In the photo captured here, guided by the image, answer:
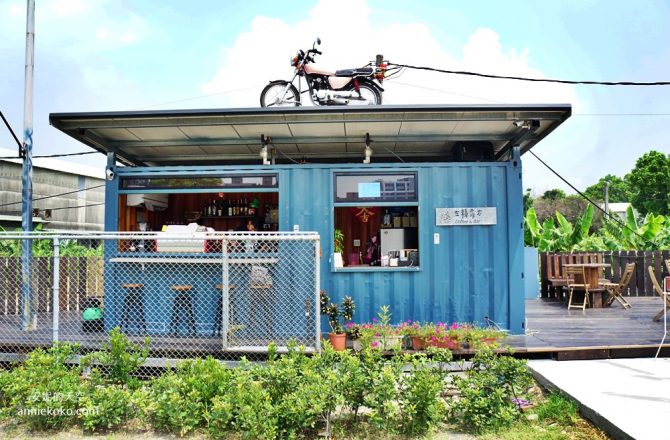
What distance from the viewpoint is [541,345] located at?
6914 mm

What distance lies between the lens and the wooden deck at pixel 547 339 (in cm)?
671

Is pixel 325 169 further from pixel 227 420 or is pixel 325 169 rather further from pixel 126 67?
pixel 126 67

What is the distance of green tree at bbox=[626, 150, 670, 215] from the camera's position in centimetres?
4022

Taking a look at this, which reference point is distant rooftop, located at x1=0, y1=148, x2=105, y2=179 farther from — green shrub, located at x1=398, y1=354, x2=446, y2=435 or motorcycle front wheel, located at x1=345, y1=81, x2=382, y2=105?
green shrub, located at x1=398, y1=354, x2=446, y2=435

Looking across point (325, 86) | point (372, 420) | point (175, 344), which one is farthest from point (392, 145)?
point (372, 420)

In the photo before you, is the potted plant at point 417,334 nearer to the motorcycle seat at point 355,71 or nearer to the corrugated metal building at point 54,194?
the motorcycle seat at point 355,71

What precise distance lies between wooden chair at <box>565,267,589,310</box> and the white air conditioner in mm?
8640

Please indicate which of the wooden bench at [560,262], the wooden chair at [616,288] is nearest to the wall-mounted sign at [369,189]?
the wooden chair at [616,288]

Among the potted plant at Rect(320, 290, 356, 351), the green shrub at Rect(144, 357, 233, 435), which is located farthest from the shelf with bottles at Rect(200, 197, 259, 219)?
the green shrub at Rect(144, 357, 233, 435)

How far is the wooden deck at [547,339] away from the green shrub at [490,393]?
167cm

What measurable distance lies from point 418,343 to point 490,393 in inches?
78.3

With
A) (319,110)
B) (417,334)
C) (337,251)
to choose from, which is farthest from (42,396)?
(319,110)

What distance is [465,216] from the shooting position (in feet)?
25.5

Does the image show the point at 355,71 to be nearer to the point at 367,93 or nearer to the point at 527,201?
the point at 367,93
